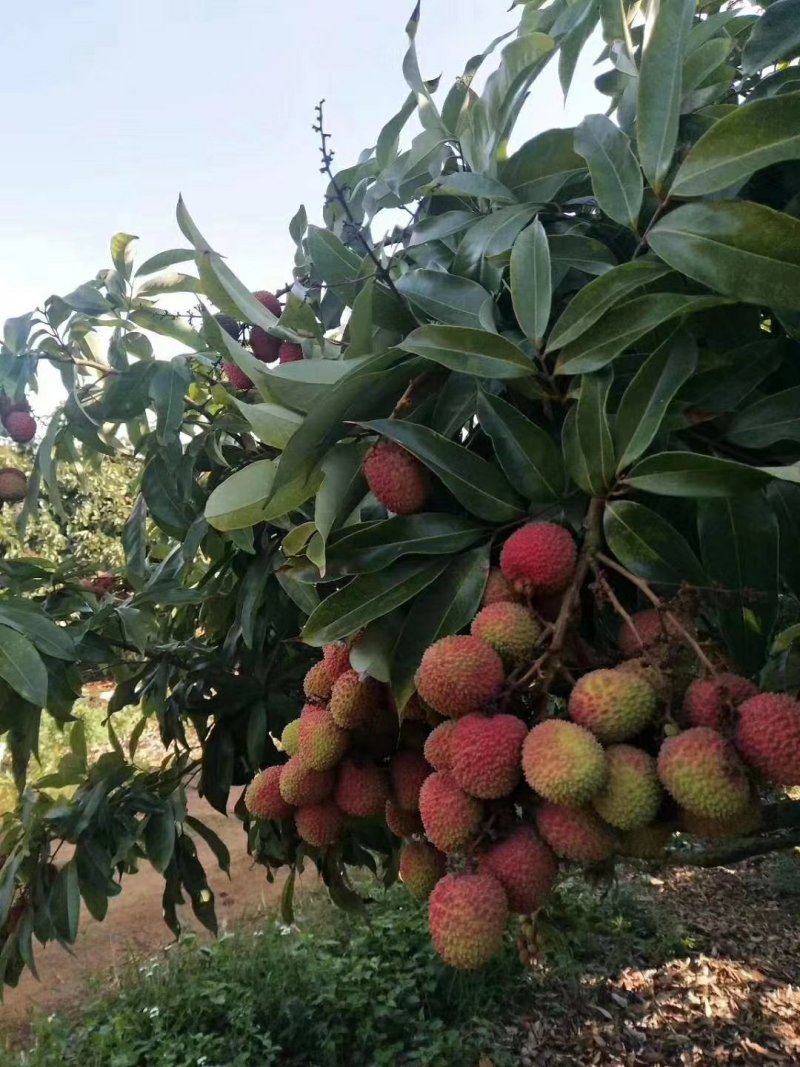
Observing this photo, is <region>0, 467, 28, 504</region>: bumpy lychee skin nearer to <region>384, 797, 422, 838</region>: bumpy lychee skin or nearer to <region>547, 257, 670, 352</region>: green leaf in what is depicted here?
<region>384, 797, 422, 838</region>: bumpy lychee skin

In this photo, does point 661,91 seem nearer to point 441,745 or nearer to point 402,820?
point 441,745

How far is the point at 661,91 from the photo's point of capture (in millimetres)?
609

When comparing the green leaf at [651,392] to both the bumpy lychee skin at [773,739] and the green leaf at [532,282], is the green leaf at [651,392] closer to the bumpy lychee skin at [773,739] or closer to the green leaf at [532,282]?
the green leaf at [532,282]

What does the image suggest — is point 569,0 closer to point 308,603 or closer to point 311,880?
point 308,603

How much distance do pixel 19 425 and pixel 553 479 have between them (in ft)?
4.80

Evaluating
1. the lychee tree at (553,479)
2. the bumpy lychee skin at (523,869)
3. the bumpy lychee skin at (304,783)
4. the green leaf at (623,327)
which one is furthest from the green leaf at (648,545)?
the bumpy lychee skin at (304,783)

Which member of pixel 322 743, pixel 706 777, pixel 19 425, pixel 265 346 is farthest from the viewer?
pixel 19 425

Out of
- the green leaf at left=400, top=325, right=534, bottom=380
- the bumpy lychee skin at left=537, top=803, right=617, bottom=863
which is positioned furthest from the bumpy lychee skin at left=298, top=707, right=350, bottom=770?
the green leaf at left=400, top=325, right=534, bottom=380

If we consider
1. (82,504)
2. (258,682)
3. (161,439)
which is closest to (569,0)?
(161,439)

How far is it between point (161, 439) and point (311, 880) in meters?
3.66

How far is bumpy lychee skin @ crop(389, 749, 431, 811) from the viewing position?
28.8 inches

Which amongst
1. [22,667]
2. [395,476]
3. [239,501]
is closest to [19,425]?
[22,667]

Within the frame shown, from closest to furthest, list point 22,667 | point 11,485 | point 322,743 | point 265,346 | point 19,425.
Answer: point 322,743 → point 265,346 → point 22,667 → point 19,425 → point 11,485

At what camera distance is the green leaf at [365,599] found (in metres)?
0.68
